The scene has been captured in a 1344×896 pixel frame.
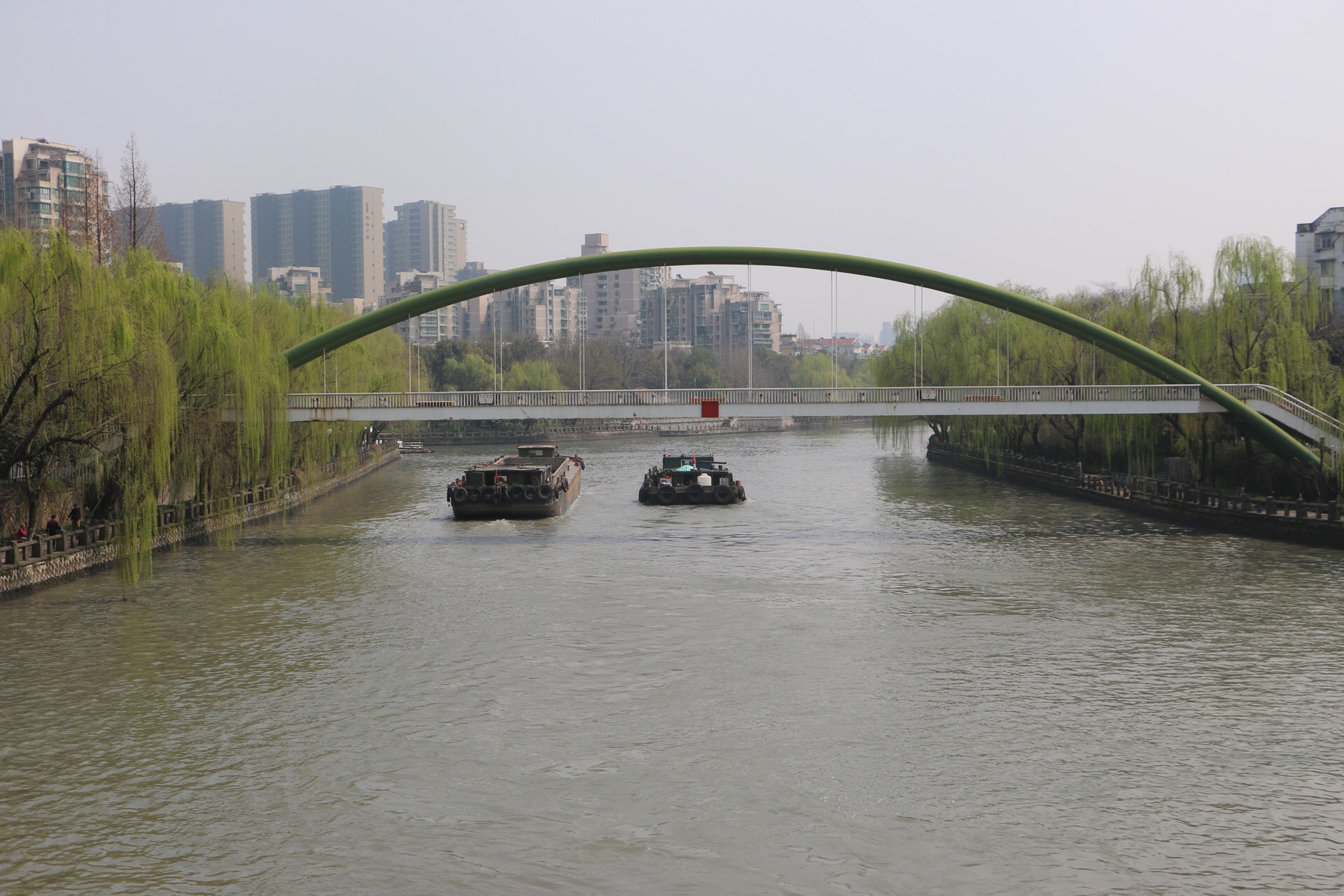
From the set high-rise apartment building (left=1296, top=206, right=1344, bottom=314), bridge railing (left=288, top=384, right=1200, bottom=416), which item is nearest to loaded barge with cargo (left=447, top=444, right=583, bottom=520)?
bridge railing (left=288, top=384, right=1200, bottom=416)

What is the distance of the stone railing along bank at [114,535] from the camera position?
65.5ft

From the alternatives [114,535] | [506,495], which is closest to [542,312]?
[506,495]

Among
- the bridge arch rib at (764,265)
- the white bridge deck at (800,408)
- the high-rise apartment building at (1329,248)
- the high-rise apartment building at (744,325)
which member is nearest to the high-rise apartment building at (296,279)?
the high-rise apartment building at (744,325)

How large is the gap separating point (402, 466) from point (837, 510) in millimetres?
27588

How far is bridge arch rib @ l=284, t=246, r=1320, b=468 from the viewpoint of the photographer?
1177 inches

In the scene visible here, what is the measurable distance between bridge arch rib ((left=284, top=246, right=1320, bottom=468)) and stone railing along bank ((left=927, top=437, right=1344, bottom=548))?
9.00 feet

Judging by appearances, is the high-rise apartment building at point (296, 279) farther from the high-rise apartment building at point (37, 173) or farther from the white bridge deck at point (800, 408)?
the white bridge deck at point (800, 408)

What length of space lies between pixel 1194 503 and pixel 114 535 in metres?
23.8

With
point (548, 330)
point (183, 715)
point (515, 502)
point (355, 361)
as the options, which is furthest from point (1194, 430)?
point (548, 330)

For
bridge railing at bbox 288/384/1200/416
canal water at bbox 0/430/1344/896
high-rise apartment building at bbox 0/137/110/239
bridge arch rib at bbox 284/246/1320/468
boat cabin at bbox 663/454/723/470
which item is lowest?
canal water at bbox 0/430/1344/896

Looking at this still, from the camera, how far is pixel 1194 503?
2894 centimetres

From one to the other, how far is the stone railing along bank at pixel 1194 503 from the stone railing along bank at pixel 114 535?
869 inches

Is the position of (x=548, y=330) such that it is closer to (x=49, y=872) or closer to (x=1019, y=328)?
(x=1019, y=328)

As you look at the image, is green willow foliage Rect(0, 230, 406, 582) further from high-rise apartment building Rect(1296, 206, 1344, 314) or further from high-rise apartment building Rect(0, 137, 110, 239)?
high-rise apartment building Rect(0, 137, 110, 239)
